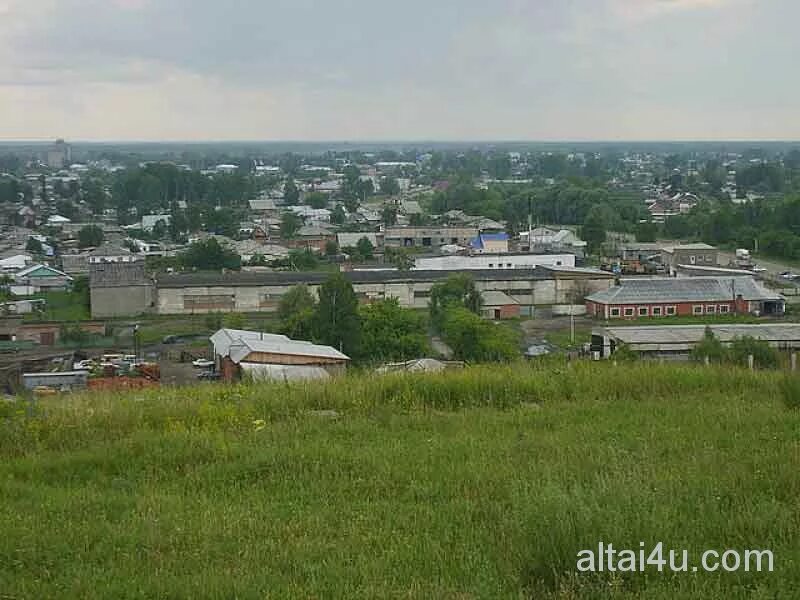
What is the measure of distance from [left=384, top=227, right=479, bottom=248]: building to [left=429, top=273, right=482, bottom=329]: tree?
434 inches

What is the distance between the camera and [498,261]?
1989cm

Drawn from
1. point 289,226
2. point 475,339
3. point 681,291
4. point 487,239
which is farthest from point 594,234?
point 475,339

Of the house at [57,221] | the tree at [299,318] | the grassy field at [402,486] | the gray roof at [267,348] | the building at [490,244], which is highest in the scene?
the grassy field at [402,486]

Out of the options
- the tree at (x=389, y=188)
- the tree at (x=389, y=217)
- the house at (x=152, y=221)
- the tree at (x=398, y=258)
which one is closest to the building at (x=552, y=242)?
the tree at (x=398, y=258)

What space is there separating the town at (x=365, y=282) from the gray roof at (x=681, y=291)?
32 mm

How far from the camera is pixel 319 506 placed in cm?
245

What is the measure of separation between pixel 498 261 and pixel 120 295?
744 centimetres

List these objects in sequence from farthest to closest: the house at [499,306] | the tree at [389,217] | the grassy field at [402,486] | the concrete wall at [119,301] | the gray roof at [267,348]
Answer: the tree at [389,217] < the concrete wall at [119,301] < the house at [499,306] < the gray roof at [267,348] < the grassy field at [402,486]

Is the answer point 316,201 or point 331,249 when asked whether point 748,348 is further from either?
point 316,201

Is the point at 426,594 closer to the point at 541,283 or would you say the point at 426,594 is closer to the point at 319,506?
the point at 319,506

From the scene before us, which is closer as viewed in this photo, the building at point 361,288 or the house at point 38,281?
the building at point 361,288

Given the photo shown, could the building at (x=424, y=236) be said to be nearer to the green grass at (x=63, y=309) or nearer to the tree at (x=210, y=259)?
the tree at (x=210, y=259)

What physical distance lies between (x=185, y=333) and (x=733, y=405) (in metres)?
11.1

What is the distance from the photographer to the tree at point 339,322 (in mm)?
10500
